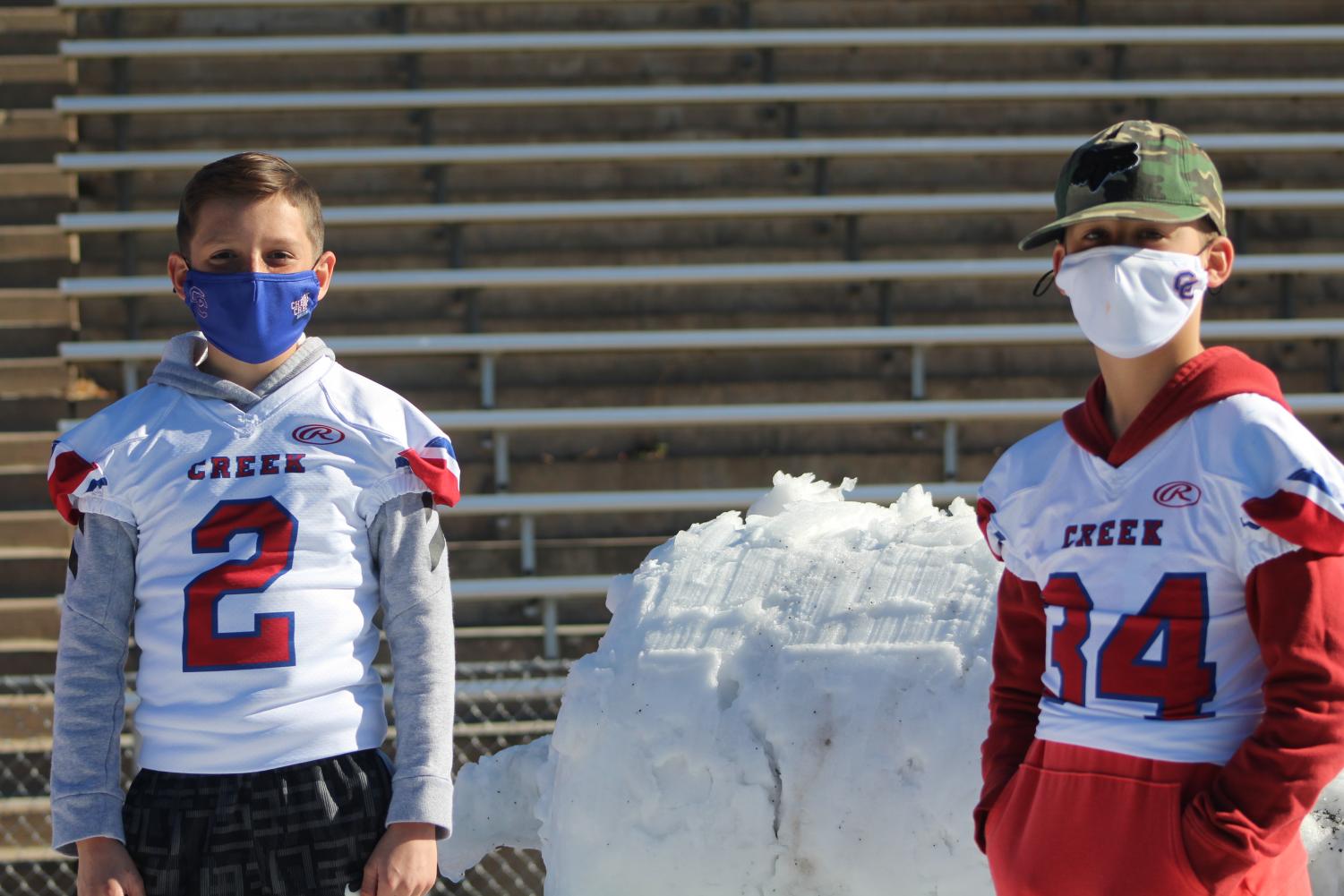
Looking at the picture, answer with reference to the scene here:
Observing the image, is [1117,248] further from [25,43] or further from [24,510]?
[25,43]

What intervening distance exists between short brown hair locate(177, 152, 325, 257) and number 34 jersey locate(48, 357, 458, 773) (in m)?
0.21

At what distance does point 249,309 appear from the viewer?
5.39ft

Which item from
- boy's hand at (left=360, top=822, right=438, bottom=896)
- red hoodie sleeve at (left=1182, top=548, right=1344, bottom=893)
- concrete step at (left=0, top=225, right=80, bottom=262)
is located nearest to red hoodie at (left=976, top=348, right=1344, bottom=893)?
red hoodie sleeve at (left=1182, top=548, right=1344, bottom=893)

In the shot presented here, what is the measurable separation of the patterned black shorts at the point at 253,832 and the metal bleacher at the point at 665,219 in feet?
11.5

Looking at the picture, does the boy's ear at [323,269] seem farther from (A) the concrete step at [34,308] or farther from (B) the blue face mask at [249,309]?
(A) the concrete step at [34,308]

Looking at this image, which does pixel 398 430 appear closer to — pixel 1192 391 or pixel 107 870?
pixel 107 870

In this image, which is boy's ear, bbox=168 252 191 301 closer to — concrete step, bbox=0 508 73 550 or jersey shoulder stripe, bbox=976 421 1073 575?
jersey shoulder stripe, bbox=976 421 1073 575

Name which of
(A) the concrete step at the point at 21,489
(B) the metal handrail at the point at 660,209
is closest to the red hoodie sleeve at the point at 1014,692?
(B) the metal handrail at the point at 660,209

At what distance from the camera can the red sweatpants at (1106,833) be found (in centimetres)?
134

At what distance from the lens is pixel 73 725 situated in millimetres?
1561

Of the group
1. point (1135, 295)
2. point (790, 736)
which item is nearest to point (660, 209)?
point (790, 736)

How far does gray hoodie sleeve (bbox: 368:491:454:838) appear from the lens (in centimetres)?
159

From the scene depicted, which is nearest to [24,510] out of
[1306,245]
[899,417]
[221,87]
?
[221,87]

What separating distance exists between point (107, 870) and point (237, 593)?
32 cm
